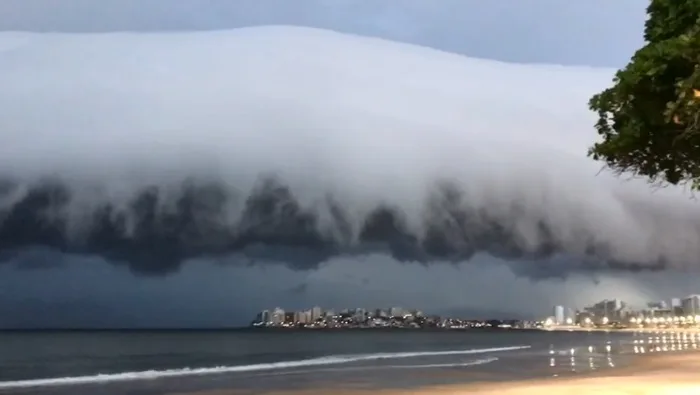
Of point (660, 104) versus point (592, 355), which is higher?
point (660, 104)

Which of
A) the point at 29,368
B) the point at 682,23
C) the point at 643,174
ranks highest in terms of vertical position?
the point at 682,23

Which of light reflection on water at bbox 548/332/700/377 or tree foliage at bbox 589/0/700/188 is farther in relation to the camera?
light reflection on water at bbox 548/332/700/377

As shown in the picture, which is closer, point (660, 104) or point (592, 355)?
point (660, 104)

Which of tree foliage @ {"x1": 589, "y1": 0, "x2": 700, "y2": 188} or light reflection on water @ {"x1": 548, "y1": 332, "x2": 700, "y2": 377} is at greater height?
tree foliage @ {"x1": 589, "y1": 0, "x2": 700, "y2": 188}

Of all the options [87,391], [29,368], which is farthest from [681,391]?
[29,368]

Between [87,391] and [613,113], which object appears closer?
[613,113]

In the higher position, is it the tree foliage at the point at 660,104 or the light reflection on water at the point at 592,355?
the tree foliage at the point at 660,104

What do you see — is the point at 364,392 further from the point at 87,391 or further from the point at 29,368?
the point at 29,368

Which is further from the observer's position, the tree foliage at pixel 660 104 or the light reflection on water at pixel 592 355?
the light reflection on water at pixel 592 355
